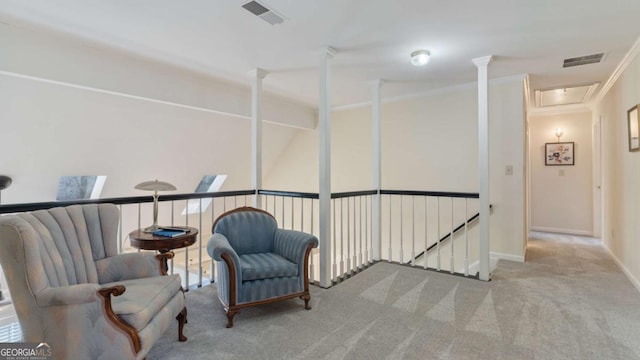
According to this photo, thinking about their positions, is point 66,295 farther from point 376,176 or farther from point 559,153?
point 559,153

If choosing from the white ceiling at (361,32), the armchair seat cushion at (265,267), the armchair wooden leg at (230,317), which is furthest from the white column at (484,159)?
the armchair wooden leg at (230,317)

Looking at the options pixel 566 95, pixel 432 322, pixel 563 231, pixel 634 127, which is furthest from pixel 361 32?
pixel 563 231

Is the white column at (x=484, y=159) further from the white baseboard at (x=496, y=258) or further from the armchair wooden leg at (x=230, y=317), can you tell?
the armchair wooden leg at (x=230, y=317)

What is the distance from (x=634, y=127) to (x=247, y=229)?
13.2ft

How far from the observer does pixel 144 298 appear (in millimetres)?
1761

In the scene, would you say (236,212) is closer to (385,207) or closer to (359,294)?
(359,294)

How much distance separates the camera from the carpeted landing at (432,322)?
6.63ft

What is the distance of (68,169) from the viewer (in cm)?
391

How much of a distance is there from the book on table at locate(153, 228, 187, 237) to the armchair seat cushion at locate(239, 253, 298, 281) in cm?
55

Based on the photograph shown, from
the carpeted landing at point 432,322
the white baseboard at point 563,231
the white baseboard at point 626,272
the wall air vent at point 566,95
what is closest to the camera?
the carpeted landing at point 432,322

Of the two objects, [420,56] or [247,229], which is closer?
[247,229]

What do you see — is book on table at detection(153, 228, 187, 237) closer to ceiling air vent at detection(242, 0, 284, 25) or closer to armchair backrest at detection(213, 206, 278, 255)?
armchair backrest at detection(213, 206, 278, 255)

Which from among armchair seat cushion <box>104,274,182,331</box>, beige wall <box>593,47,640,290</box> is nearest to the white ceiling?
beige wall <box>593,47,640,290</box>

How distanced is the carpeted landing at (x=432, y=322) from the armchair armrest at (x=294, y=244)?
0.44 metres
